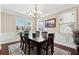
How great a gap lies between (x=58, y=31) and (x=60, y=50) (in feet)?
1.27

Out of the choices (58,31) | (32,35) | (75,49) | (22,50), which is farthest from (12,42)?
(75,49)

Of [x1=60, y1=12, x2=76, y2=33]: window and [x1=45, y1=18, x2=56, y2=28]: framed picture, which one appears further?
[x1=45, y1=18, x2=56, y2=28]: framed picture

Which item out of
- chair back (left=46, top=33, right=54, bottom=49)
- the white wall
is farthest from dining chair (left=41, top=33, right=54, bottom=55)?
the white wall

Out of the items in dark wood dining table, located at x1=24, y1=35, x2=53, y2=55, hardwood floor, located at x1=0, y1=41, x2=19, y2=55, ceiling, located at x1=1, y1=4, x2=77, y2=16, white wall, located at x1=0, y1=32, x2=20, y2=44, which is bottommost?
hardwood floor, located at x1=0, y1=41, x2=19, y2=55

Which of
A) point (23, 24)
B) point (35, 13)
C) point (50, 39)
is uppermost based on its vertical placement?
point (35, 13)

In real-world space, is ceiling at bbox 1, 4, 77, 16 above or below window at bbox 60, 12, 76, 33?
above

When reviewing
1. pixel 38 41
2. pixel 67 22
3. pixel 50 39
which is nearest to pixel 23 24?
pixel 38 41

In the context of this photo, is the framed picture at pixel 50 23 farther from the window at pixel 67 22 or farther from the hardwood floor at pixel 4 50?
the hardwood floor at pixel 4 50

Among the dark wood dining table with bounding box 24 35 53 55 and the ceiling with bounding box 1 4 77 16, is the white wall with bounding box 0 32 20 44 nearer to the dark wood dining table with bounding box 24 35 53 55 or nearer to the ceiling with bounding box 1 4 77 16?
the dark wood dining table with bounding box 24 35 53 55

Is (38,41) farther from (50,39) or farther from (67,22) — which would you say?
(67,22)
